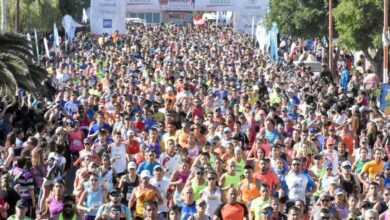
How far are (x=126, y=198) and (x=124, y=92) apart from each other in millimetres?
A: 11541

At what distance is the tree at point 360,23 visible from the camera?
39.2 meters

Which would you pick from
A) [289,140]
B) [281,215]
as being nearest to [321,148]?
[289,140]

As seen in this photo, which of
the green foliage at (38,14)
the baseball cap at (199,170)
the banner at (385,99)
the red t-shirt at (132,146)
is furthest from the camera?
the green foliage at (38,14)

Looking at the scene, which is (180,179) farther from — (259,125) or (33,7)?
(33,7)

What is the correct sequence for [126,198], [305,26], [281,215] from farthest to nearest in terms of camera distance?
1. [305,26]
2. [126,198]
3. [281,215]

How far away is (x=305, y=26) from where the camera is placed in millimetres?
47500

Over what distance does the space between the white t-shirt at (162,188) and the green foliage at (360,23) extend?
78.4ft

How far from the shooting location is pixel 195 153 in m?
18.6

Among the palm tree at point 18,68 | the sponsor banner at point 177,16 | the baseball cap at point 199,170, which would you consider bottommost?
the sponsor banner at point 177,16

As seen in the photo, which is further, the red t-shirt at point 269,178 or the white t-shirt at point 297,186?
the white t-shirt at point 297,186

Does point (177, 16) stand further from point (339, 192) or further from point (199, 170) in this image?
point (339, 192)

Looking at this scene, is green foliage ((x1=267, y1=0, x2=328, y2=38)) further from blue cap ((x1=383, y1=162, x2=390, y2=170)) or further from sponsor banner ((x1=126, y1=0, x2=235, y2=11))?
blue cap ((x1=383, y1=162, x2=390, y2=170))

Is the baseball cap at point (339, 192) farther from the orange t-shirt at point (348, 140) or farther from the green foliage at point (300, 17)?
the green foliage at point (300, 17)

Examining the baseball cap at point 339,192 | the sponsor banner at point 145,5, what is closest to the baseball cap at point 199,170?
the baseball cap at point 339,192
